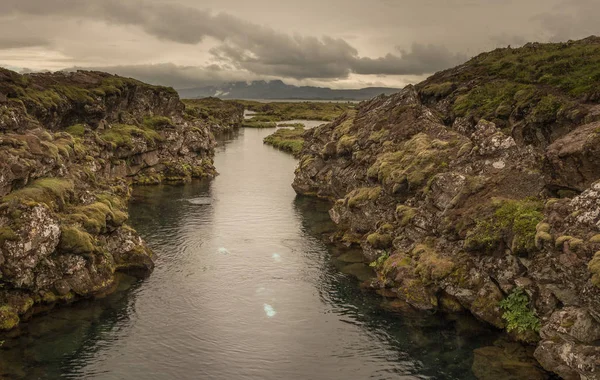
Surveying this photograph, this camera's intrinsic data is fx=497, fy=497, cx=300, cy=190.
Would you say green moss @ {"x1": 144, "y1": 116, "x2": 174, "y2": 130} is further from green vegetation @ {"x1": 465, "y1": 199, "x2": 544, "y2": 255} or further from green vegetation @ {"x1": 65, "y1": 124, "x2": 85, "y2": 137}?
green vegetation @ {"x1": 465, "y1": 199, "x2": 544, "y2": 255}

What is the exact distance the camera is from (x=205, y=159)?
145 meters

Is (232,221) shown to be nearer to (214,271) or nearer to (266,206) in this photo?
(266,206)

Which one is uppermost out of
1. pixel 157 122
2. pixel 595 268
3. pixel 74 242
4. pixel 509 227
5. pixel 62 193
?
pixel 157 122

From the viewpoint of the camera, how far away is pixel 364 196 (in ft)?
260

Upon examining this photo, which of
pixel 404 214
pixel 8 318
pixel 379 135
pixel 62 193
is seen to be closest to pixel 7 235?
pixel 8 318

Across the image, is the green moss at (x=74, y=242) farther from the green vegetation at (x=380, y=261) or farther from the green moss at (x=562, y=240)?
the green moss at (x=562, y=240)

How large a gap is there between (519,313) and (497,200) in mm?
13143

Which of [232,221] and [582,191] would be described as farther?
[232,221]

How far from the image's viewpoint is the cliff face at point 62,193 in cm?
5072

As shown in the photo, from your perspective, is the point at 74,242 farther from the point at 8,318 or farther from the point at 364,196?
the point at 364,196

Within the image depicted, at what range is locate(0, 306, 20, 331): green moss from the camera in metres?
46.3

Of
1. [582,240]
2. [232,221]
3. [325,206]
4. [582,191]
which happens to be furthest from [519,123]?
[232,221]

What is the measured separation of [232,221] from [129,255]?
2935cm

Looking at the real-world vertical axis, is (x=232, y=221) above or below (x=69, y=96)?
below
